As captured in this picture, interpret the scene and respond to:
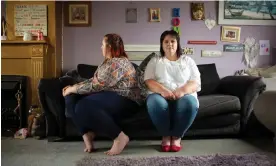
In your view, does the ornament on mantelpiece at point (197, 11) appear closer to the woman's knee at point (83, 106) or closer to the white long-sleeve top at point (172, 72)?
the white long-sleeve top at point (172, 72)

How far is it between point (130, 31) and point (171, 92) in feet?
4.49

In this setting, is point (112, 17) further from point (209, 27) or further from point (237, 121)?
point (237, 121)

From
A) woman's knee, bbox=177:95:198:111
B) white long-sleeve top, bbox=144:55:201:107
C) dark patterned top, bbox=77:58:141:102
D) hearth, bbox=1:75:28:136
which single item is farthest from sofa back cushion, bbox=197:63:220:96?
hearth, bbox=1:75:28:136

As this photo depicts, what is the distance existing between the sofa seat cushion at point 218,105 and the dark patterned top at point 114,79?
0.57 metres

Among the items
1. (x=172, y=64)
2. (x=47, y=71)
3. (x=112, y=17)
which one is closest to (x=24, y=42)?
(x=47, y=71)

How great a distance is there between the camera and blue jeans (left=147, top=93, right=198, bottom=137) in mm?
1952

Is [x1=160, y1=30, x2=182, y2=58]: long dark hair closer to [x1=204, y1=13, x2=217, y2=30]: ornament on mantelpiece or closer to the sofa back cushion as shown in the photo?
the sofa back cushion

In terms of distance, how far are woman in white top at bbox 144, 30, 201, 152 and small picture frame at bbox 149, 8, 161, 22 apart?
1.07 meters

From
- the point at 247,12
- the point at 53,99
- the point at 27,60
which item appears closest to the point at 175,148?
the point at 53,99

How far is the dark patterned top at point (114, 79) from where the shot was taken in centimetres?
195

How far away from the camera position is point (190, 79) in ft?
6.97

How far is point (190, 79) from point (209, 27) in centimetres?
131

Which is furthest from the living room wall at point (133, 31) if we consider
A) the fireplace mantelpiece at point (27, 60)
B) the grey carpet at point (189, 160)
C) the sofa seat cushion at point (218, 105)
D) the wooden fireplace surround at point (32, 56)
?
the grey carpet at point (189, 160)

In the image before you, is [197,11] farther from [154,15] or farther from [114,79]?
[114,79]
